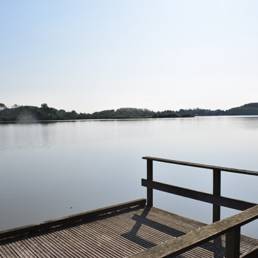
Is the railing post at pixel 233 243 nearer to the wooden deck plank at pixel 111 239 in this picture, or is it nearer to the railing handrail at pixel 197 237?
the railing handrail at pixel 197 237

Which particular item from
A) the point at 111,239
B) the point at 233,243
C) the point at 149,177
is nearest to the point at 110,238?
the point at 111,239

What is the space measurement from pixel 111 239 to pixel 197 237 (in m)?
2.76

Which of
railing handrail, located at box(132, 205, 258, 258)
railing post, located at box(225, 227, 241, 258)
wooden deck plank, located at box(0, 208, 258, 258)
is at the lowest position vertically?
wooden deck plank, located at box(0, 208, 258, 258)

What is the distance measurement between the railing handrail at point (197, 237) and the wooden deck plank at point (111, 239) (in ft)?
5.92

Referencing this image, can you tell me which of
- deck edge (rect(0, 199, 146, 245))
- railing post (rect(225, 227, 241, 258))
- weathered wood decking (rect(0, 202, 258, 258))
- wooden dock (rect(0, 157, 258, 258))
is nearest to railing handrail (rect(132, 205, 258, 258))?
railing post (rect(225, 227, 241, 258))

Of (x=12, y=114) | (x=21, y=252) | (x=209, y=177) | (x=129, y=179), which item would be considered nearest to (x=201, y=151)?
(x=209, y=177)

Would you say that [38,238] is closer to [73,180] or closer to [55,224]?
[55,224]

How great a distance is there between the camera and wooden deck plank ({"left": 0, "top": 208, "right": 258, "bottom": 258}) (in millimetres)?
3855

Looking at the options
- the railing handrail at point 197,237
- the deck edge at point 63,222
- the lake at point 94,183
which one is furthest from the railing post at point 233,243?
the lake at point 94,183

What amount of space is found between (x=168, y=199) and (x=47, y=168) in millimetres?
8149

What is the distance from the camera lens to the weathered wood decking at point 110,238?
3850 millimetres

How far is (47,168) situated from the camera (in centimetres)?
1698

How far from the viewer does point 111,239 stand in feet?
14.0

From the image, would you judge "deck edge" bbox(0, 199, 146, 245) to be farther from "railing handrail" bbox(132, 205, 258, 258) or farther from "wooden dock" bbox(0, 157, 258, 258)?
"railing handrail" bbox(132, 205, 258, 258)
